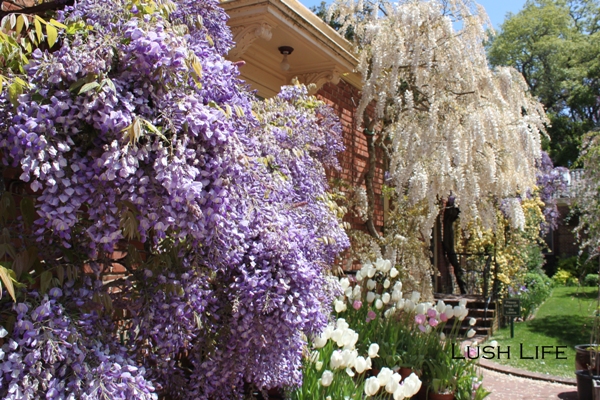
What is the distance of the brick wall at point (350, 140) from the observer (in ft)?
24.2

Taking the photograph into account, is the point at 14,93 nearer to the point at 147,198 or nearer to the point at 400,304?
the point at 147,198

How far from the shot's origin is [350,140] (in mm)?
7789

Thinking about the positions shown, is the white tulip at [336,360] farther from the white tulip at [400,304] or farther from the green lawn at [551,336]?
the green lawn at [551,336]

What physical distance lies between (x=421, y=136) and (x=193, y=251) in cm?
503

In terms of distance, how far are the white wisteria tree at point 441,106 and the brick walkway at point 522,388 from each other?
218cm

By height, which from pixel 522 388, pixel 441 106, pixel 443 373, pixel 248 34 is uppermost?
pixel 441 106

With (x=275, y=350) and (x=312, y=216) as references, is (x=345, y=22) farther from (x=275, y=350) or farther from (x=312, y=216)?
(x=275, y=350)

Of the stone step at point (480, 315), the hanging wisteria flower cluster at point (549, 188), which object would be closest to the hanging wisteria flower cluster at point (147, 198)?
the stone step at point (480, 315)

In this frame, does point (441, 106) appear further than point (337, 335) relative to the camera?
Yes

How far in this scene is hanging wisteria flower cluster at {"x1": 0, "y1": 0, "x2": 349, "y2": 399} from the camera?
1897 millimetres

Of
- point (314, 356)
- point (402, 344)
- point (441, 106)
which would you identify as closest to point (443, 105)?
point (441, 106)

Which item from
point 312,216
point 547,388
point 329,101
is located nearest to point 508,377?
point 547,388

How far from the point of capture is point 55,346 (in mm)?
1843

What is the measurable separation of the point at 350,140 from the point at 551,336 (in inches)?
238
